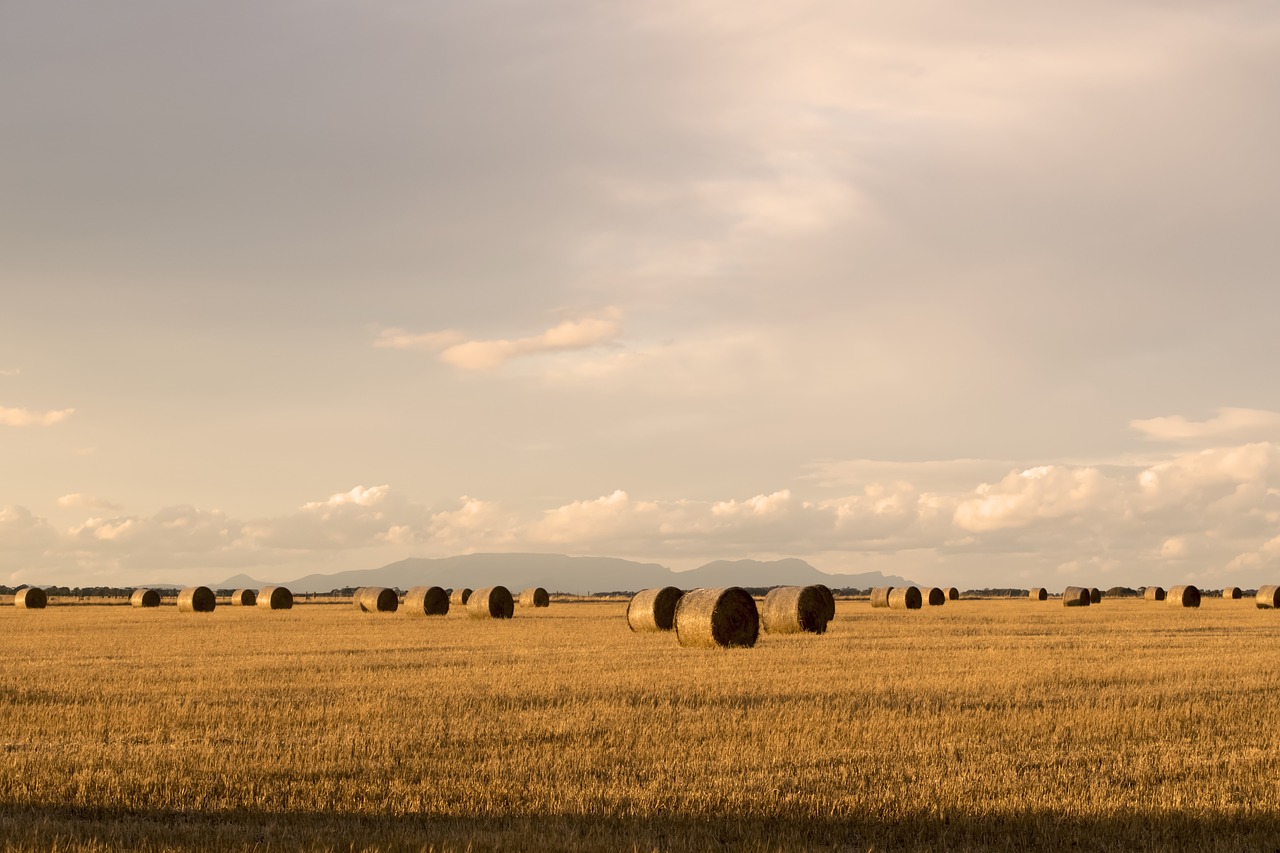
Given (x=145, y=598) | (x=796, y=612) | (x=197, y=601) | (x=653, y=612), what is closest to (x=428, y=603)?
(x=197, y=601)

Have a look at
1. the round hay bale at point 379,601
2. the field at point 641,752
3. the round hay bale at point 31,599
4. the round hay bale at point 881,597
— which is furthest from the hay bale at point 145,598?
the field at point 641,752

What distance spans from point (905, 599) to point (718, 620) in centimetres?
3267

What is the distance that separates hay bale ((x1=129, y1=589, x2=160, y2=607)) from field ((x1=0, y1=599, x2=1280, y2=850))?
43.3 meters

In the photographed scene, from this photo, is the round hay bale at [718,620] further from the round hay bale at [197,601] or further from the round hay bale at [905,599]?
the round hay bale at [197,601]

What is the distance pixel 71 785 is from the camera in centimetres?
1066

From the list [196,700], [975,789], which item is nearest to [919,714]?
[975,789]

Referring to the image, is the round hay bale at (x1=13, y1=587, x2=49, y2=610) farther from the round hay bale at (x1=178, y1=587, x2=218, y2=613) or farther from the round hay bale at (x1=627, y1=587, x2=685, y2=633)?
the round hay bale at (x1=627, y1=587, x2=685, y2=633)

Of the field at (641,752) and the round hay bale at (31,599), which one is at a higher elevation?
the round hay bale at (31,599)

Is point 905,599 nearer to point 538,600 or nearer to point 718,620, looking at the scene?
point 538,600

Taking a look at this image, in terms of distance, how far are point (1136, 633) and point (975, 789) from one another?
2514cm

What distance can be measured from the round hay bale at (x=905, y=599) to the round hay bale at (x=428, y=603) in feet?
71.2

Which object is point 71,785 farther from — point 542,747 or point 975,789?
point 975,789

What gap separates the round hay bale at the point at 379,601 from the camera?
5253 cm

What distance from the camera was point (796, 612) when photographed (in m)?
31.5
